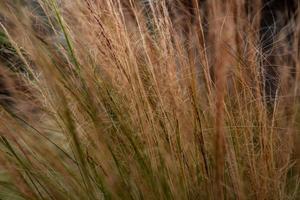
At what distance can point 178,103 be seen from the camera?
4.70ft

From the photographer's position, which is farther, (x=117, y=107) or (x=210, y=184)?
(x=117, y=107)

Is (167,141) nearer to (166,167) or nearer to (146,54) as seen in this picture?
(166,167)

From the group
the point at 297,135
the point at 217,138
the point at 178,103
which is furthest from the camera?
the point at 297,135

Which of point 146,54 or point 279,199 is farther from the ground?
point 146,54

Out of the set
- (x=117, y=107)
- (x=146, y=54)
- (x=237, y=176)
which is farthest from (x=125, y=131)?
(x=237, y=176)

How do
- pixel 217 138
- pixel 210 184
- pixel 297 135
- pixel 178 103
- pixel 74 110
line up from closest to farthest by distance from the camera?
pixel 217 138 → pixel 210 184 → pixel 178 103 → pixel 297 135 → pixel 74 110

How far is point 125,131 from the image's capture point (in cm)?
146

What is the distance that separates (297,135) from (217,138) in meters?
0.63

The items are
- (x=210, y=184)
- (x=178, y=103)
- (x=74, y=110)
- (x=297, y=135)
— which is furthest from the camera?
(x=74, y=110)

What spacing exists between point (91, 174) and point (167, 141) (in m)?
0.23

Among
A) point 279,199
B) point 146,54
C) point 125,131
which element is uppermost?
point 146,54

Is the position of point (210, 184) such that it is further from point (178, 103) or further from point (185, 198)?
point (178, 103)

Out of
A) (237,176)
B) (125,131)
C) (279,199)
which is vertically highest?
(125,131)

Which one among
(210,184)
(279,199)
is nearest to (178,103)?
(210,184)
